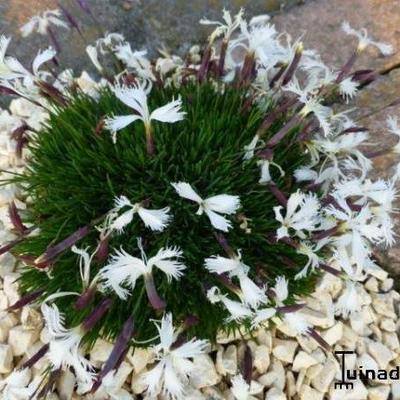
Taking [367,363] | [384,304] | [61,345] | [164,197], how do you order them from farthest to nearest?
[384,304], [367,363], [164,197], [61,345]

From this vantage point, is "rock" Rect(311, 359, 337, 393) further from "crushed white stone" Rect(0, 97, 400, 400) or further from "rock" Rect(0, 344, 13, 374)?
"rock" Rect(0, 344, 13, 374)

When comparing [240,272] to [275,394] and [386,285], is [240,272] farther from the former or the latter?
[386,285]

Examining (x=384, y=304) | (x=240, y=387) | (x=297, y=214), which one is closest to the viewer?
(x=297, y=214)

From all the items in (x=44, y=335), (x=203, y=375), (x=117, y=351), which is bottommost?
(x=203, y=375)

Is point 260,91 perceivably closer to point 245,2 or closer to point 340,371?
point 340,371

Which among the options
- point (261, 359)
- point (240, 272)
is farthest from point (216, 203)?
point (261, 359)

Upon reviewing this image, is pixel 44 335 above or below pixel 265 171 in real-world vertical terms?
below
